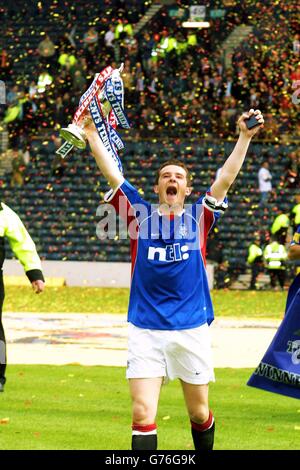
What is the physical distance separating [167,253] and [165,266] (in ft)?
0.30

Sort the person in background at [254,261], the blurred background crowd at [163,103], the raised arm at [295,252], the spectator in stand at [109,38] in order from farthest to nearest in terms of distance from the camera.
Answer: the spectator in stand at [109,38] < the blurred background crowd at [163,103] < the person in background at [254,261] < the raised arm at [295,252]

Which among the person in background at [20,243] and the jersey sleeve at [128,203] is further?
the person in background at [20,243]

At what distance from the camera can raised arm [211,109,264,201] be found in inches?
316

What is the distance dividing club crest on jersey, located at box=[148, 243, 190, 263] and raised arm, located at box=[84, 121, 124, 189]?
528mm

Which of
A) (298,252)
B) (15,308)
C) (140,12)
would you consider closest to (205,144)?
(140,12)

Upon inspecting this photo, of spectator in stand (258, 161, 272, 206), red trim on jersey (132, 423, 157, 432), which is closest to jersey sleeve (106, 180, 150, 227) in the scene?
red trim on jersey (132, 423, 157, 432)

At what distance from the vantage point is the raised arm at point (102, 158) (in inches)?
323

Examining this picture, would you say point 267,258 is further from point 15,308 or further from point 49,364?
point 49,364

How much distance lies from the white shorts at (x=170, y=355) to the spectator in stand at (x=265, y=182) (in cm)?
2440
